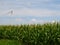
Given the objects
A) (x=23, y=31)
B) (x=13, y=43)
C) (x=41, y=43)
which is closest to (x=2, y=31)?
(x=23, y=31)

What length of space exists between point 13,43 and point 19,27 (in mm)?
2902

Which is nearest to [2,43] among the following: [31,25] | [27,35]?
[27,35]

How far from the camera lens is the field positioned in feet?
38.9

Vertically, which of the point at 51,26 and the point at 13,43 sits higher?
the point at 51,26

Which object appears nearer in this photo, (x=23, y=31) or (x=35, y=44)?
(x=35, y=44)

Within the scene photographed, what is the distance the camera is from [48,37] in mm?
11781

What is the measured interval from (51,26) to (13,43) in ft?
8.21

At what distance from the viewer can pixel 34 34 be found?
41.8 ft

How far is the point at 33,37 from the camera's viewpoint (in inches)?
496

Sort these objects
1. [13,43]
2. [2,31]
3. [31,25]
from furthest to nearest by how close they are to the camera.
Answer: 1. [2,31]
2. [31,25]
3. [13,43]

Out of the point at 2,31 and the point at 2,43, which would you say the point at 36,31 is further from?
the point at 2,31

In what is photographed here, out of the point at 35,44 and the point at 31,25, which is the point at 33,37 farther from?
the point at 31,25

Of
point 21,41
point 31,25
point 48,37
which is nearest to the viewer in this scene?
point 48,37

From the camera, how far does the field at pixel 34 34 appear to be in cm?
1187
